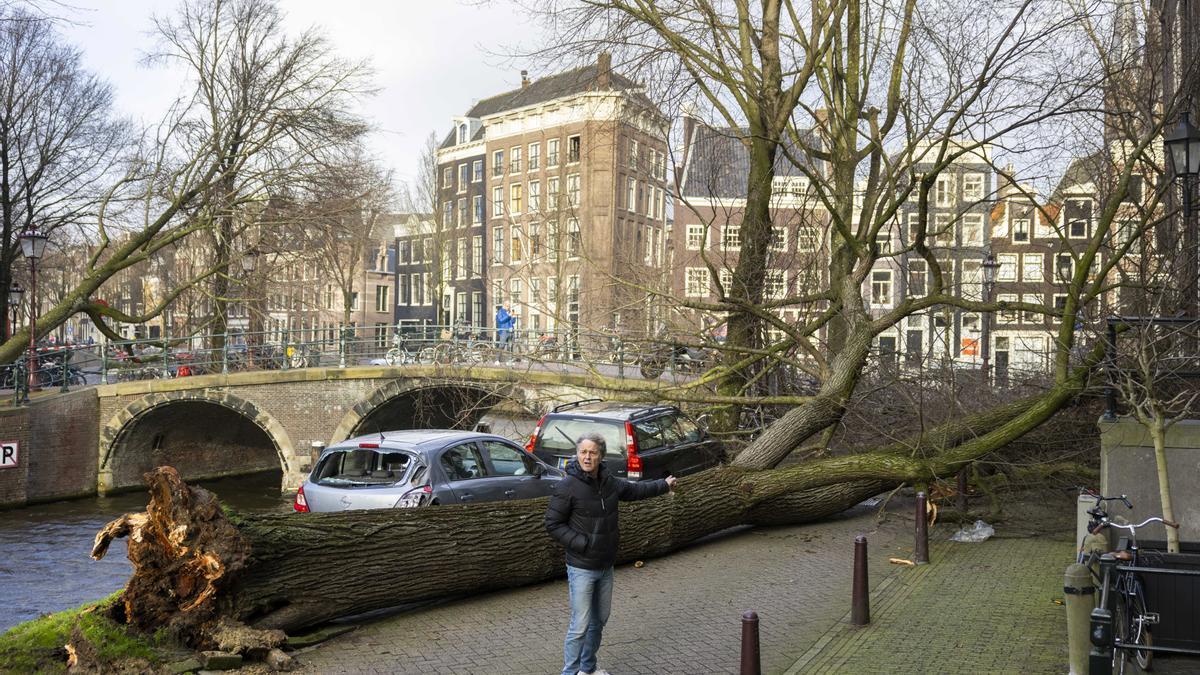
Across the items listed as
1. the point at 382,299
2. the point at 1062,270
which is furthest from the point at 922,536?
the point at 382,299

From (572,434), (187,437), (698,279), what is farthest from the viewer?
(187,437)

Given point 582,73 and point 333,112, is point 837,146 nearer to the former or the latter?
point 582,73

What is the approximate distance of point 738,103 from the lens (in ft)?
51.3

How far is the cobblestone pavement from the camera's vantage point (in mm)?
7242

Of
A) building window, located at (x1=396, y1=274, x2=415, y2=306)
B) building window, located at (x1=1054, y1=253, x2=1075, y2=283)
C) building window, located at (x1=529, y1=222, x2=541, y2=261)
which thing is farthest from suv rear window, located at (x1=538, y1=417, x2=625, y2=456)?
building window, located at (x1=396, y1=274, x2=415, y2=306)

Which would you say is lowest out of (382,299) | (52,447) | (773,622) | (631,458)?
(52,447)

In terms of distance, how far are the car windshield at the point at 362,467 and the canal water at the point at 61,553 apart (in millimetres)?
3953

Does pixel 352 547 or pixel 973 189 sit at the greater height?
pixel 973 189

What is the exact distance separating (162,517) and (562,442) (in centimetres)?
776

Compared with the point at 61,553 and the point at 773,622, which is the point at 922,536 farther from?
the point at 61,553

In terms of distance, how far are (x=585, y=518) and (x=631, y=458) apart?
752cm

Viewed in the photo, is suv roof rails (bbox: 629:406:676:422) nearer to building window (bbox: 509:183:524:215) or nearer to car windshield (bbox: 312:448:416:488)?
car windshield (bbox: 312:448:416:488)

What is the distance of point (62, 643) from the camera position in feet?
22.4

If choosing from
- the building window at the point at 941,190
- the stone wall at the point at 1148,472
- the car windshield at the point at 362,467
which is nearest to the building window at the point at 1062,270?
the stone wall at the point at 1148,472
